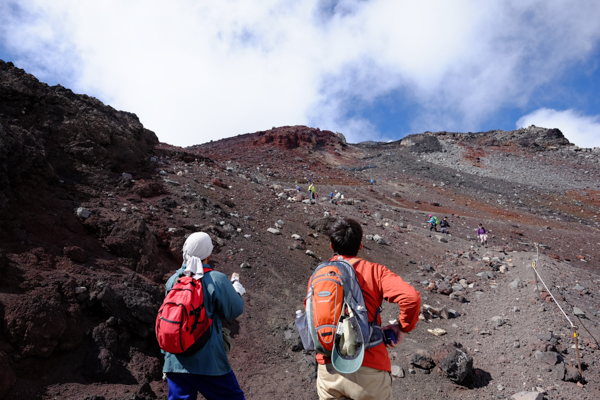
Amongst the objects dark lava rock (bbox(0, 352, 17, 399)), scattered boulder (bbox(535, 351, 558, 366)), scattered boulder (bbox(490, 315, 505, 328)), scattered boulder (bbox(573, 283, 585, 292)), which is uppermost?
scattered boulder (bbox(573, 283, 585, 292))

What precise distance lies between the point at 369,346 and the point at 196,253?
52.5 inches

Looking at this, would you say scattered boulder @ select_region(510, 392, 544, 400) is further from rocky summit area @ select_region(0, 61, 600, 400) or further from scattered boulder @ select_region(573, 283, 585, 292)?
scattered boulder @ select_region(573, 283, 585, 292)

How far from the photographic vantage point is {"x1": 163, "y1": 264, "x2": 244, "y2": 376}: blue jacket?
221cm

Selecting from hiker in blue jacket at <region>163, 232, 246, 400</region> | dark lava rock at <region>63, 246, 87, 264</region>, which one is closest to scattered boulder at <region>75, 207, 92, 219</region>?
dark lava rock at <region>63, 246, 87, 264</region>

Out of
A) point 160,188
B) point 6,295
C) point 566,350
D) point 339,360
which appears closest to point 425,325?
point 566,350

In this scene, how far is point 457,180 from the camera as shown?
2775cm

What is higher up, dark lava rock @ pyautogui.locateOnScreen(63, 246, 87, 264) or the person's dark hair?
the person's dark hair

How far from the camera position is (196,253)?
236cm

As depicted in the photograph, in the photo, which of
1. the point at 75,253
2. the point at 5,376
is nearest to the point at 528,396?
the point at 5,376

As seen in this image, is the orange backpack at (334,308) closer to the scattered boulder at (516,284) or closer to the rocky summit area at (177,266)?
the rocky summit area at (177,266)

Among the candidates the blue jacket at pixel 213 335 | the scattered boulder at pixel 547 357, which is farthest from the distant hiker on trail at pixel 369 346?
the scattered boulder at pixel 547 357

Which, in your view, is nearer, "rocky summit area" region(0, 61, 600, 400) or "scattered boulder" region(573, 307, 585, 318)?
"rocky summit area" region(0, 61, 600, 400)

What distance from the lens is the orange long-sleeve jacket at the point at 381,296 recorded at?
1867 millimetres

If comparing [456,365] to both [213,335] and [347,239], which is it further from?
[213,335]
